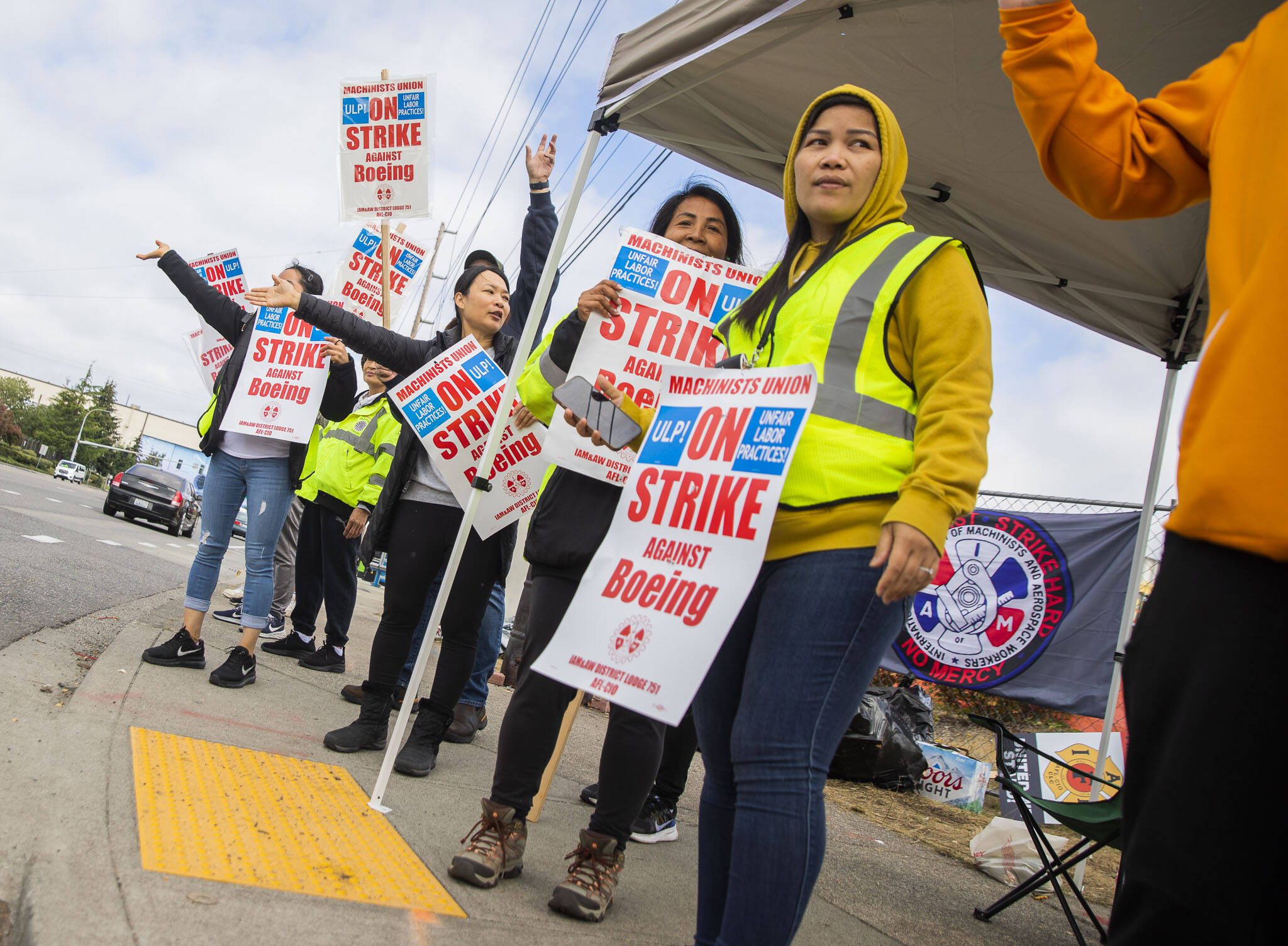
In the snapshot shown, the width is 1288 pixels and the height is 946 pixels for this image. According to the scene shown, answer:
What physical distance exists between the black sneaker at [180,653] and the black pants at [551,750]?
2.24m

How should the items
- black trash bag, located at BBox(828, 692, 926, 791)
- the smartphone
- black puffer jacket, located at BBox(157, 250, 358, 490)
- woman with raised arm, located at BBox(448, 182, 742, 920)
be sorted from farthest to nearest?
black trash bag, located at BBox(828, 692, 926, 791)
black puffer jacket, located at BBox(157, 250, 358, 490)
woman with raised arm, located at BBox(448, 182, 742, 920)
the smartphone

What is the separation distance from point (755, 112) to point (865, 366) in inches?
112

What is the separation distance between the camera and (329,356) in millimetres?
4191

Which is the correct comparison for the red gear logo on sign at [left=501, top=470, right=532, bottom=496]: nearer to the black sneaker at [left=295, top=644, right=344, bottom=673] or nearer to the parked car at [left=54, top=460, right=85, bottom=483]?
the black sneaker at [left=295, top=644, right=344, bottom=673]

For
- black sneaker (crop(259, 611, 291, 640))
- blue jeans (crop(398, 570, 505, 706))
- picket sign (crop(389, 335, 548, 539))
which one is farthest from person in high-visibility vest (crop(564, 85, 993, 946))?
black sneaker (crop(259, 611, 291, 640))

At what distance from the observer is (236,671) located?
154 inches

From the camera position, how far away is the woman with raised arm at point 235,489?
402cm

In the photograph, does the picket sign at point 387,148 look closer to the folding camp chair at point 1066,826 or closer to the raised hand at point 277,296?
the raised hand at point 277,296

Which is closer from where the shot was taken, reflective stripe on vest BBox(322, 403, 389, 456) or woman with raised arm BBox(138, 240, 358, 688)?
woman with raised arm BBox(138, 240, 358, 688)

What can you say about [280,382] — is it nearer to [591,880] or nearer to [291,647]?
[291,647]

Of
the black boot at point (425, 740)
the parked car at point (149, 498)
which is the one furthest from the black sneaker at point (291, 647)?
the parked car at point (149, 498)

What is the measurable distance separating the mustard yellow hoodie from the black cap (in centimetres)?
263

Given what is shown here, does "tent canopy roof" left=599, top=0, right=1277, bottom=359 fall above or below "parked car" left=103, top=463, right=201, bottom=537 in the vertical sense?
above

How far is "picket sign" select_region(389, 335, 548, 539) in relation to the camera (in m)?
3.28
